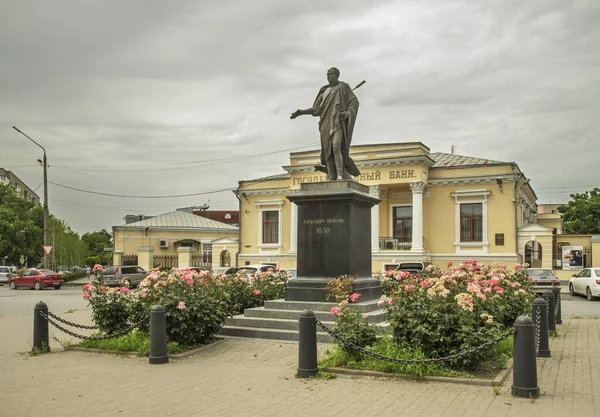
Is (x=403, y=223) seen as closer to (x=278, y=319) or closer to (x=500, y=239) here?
(x=500, y=239)

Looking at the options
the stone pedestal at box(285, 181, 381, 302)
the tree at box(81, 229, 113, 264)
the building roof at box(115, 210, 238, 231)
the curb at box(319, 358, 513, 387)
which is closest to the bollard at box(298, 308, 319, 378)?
the curb at box(319, 358, 513, 387)

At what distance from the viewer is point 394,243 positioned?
40906 mm

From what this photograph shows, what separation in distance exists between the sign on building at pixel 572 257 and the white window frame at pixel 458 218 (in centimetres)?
440

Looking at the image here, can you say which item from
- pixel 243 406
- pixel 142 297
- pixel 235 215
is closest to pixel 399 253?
pixel 142 297

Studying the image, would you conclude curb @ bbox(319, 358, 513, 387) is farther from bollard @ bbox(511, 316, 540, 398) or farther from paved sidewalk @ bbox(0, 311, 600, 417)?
bollard @ bbox(511, 316, 540, 398)

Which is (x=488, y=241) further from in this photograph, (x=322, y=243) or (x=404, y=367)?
(x=404, y=367)

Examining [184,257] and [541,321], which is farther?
[184,257]

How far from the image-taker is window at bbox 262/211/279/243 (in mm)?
45688

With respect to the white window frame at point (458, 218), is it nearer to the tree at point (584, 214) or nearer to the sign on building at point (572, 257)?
the sign on building at point (572, 257)

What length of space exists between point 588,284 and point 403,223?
16.3 meters

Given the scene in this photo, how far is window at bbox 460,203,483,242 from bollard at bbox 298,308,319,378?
3173 cm

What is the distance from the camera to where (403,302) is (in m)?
9.69

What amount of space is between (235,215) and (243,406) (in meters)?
94.4

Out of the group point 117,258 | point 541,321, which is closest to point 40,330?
point 541,321
